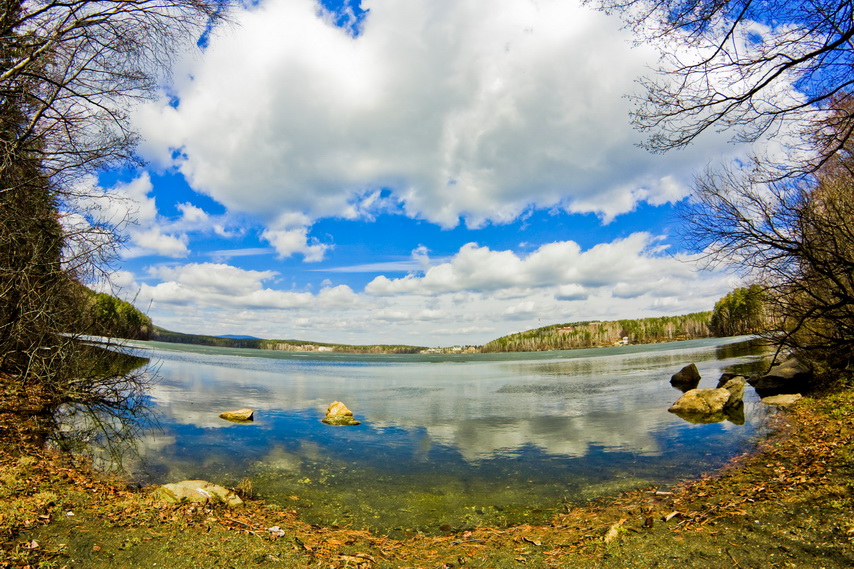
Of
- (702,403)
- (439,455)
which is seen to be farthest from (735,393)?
(439,455)

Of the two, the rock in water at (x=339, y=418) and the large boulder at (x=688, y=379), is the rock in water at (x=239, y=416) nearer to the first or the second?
the rock in water at (x=339, y=418)

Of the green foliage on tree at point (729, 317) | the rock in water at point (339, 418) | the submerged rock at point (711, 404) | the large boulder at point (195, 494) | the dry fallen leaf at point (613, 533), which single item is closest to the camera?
the dry fallen leaf at point (613, 533)

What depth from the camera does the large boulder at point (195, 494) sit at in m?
7.58

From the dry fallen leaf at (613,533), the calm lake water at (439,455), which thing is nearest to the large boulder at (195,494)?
the calm lake water at (439,455)

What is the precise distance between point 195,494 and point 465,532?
561 cm

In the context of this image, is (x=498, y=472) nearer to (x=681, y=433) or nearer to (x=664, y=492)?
(x=664, y=492)

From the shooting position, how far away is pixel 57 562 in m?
4.87

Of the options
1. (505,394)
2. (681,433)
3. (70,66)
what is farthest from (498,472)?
(505,394)

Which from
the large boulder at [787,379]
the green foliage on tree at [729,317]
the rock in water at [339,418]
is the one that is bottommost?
the rock in water at [339,418]

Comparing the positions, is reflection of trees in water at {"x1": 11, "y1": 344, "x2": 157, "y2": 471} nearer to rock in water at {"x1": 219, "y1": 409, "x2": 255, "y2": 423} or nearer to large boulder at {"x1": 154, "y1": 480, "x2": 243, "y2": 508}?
rock in water at {"x1": 219, "y1": 409, "x2": 255, "y2": 423}

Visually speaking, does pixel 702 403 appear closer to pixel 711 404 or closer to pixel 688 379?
Answer: pixel 711 404

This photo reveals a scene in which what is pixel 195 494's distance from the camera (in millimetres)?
7918

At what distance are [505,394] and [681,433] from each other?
16.5 m

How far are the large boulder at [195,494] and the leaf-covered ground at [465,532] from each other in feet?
1.06
